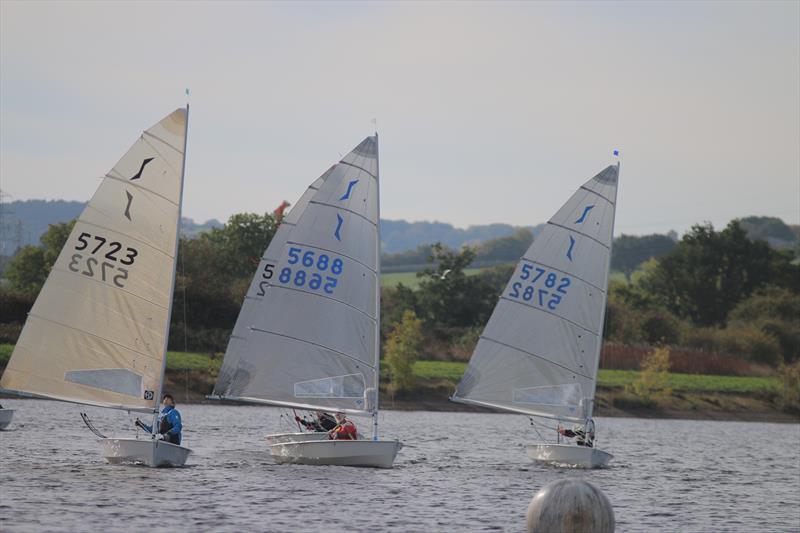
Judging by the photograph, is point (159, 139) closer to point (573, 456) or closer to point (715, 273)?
point (573, 456)

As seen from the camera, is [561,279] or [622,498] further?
[561,279]

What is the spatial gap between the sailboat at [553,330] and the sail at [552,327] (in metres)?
0.03

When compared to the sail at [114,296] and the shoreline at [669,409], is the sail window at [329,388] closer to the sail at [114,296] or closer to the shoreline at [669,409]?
the sail at [114,296]

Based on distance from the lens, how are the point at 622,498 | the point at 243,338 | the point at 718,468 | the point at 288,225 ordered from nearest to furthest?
the point at 622,498, the point at 243,338, the point at 288,225, the point at 718,468

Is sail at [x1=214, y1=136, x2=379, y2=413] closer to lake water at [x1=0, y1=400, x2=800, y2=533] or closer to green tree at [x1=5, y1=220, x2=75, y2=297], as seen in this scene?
lake water at [x1=0, y1=400, x2=800, y2=533]

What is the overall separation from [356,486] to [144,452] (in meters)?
5.92

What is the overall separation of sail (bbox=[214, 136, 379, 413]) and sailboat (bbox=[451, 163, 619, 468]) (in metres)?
5.82

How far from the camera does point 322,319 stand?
39656 millimetres

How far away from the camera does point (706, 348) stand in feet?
345

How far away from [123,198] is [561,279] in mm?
16192

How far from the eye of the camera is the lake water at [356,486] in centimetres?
2897

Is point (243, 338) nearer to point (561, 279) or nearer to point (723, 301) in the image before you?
point (561, 279)

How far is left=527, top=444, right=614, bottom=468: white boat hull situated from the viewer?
43594 mm

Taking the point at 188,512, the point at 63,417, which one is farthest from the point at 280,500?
the point at 63,417
